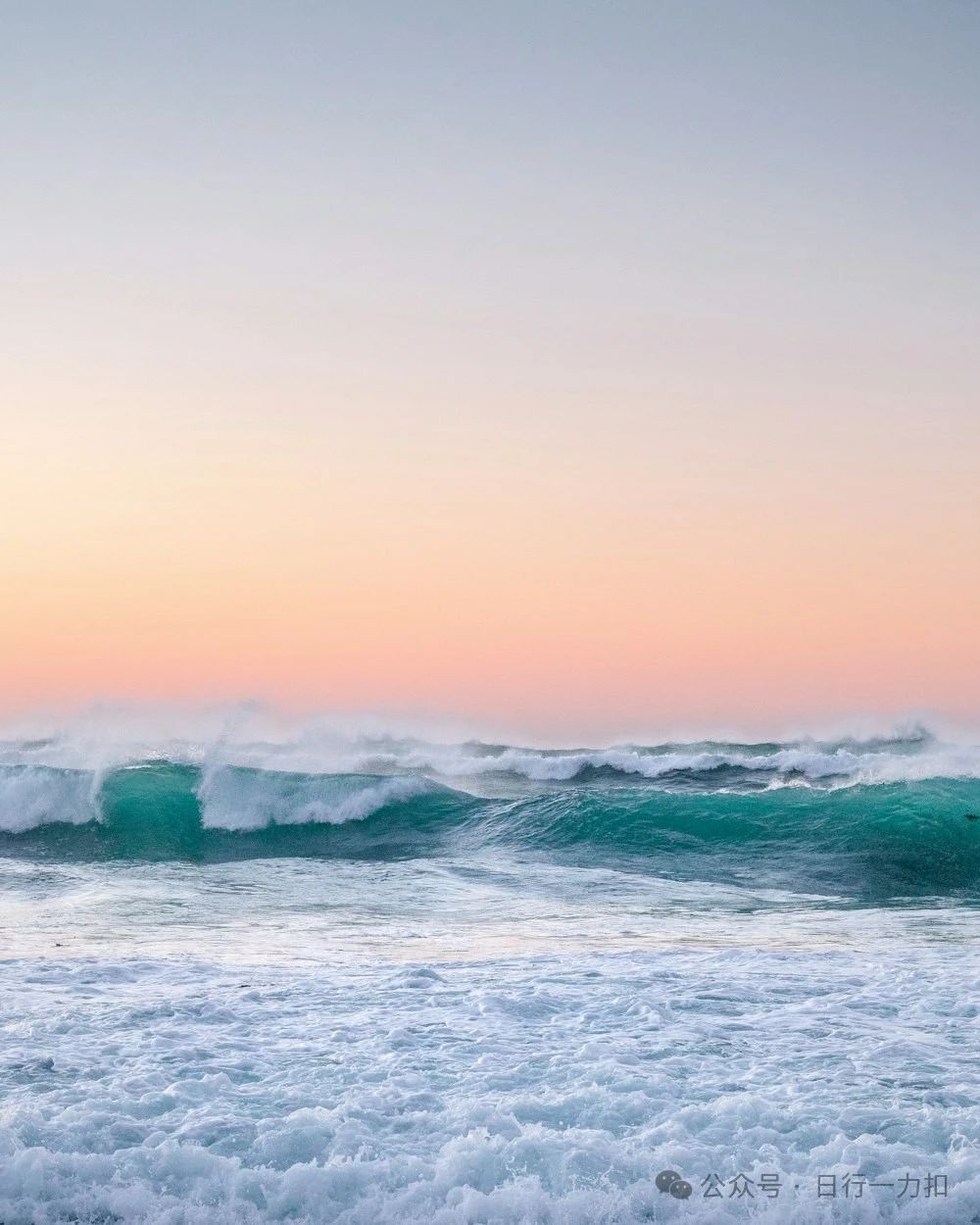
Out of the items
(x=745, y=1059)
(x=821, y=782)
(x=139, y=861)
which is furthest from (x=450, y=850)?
(x=745, y=1059)

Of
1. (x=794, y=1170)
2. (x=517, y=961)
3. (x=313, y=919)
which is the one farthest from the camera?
(x=313, y=919)

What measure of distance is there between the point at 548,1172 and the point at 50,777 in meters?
17.1

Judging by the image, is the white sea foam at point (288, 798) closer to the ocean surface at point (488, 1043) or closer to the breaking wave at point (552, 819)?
the breaking wave at point (552, 819)

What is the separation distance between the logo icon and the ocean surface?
0.01 meters

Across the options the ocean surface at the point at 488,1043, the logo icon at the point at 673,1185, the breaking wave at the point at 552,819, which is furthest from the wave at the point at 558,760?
the logo icon at the point at 673,1185

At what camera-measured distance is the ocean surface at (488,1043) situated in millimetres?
3715

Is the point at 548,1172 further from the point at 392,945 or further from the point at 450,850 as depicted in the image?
the point at 450,850

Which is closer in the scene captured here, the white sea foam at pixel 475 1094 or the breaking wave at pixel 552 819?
the white sea foam at pixel 475 1094

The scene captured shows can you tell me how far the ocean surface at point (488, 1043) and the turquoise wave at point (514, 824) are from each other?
516mm

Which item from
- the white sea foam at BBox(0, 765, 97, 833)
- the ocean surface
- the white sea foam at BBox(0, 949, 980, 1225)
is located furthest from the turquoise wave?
the white sea foam at BBox(0, 949, 980, 1225)

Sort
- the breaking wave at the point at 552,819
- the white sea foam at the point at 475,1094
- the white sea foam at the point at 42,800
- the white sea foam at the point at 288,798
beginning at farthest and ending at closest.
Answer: the white sea foam at the point at 288,798, the white sea foam at the point at 42,800, the breaking wave at the point at 552,819, the white sea foam at the point at 475,1094

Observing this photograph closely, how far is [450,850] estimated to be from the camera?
51.8 feet

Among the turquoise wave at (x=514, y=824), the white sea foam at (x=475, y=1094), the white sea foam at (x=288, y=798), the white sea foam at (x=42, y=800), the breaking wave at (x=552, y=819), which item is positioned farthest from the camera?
the white sea foam at (x=288, y=798)

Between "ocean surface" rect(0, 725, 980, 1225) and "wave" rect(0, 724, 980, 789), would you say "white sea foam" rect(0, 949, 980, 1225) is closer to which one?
"ocean surface" rect(0, 725, 980, 1225)
